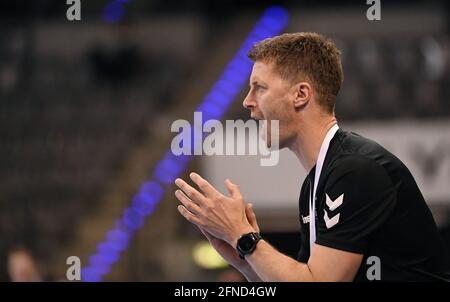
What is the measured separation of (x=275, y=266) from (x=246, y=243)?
0.16m

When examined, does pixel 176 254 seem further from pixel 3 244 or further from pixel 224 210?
pixel 224 210

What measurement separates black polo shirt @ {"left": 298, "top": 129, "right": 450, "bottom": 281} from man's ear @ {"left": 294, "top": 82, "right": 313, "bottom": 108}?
12.4 inches

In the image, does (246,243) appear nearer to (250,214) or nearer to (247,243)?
(247,243)

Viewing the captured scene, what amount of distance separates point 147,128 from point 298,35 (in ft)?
32.5

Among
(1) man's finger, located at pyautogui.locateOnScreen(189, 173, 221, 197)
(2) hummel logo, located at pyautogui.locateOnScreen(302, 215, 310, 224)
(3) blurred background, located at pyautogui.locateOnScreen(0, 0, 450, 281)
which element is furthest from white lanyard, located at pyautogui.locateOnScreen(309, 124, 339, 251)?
(3) blurred background, located at pyautogui.locateOnScreen(0, 0, 450, 281)

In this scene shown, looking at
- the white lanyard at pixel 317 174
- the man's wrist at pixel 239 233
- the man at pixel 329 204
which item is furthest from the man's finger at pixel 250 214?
the white lanyard at pixel 317 174

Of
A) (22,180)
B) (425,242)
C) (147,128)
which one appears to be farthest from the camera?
(147,128)

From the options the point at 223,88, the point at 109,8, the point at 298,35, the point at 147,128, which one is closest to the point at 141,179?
the point at 147,128

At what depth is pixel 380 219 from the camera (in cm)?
305

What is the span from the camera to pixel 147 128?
13.2 metres

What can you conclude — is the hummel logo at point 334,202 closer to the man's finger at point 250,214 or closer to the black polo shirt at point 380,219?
the black polo shirt at point 380,219

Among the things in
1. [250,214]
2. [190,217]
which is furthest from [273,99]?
[190,217]

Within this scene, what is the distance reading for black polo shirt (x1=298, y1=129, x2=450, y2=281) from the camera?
3051 mm

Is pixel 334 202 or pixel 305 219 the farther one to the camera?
pixel 305 219
